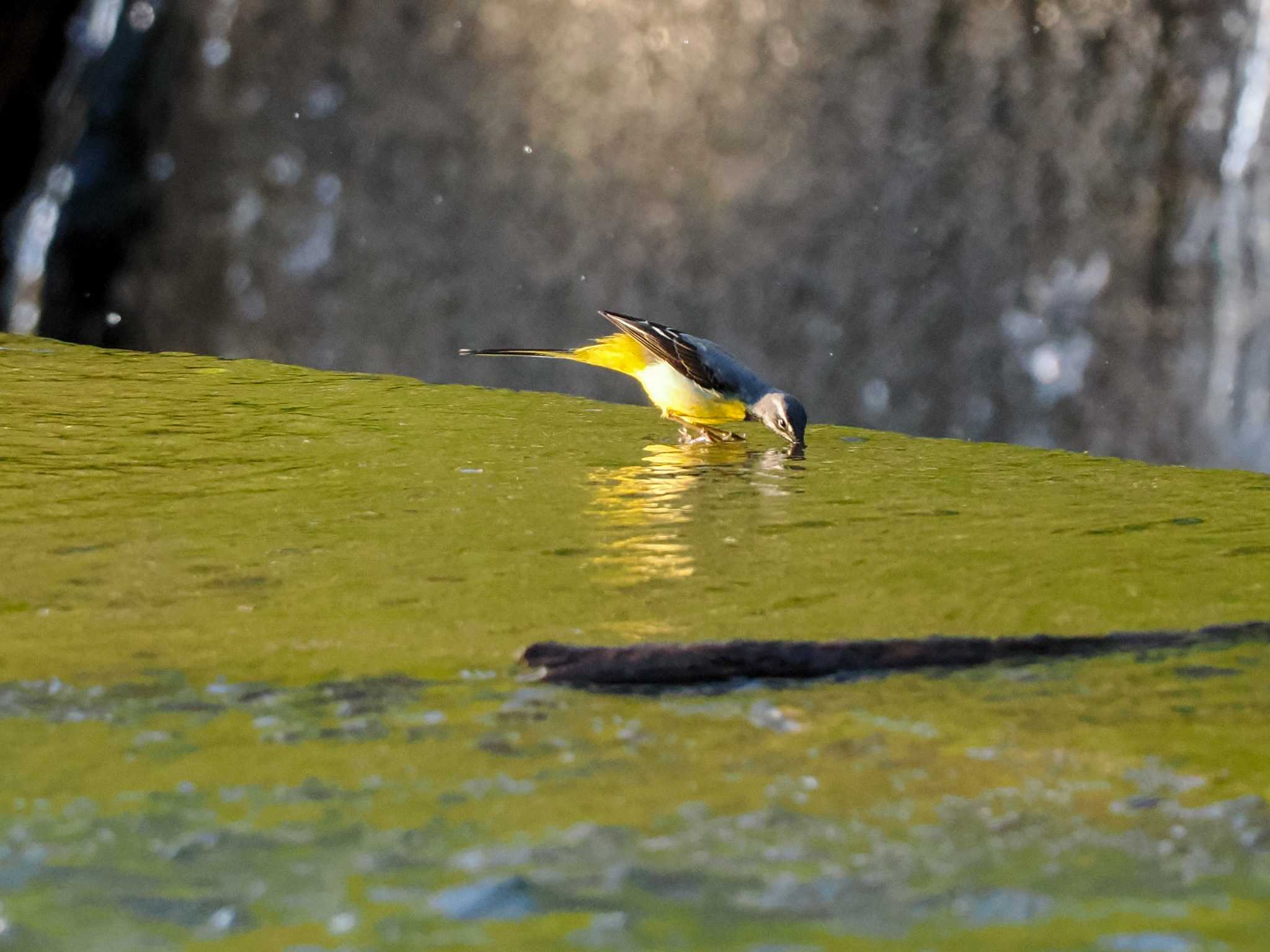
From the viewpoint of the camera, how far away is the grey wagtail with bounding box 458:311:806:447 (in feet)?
11.1

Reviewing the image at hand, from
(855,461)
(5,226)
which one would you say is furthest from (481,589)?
(5,226)

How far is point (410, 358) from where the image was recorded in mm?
4246

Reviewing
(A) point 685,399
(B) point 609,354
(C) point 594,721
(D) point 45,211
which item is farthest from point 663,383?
(D) point 45,211

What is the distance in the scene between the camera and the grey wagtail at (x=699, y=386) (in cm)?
339

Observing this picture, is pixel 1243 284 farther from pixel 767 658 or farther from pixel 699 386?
pixel 767 658

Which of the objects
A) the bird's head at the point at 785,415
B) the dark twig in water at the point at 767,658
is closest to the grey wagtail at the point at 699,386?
the bird's head at the point at 785,415

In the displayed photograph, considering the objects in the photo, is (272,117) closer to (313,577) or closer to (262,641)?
(313,577)

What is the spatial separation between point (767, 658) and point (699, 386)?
1.68m

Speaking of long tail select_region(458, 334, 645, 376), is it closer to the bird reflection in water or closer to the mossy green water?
the bird reflection in water

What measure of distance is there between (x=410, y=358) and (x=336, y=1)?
99cm

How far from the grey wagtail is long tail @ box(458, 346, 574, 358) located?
0.70 ft

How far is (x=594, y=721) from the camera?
165 cm

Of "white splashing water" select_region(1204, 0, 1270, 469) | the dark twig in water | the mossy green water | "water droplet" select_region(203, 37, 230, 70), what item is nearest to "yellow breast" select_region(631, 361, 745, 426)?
the mossy green water

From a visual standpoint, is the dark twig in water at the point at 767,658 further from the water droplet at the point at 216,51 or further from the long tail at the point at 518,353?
the water droplet at the point at 216,51
